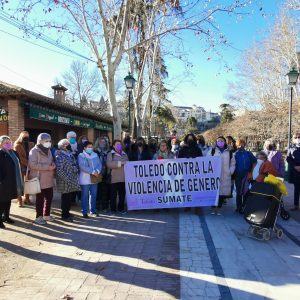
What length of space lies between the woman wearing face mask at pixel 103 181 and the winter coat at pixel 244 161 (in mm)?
3072

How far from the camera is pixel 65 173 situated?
25.8 feet

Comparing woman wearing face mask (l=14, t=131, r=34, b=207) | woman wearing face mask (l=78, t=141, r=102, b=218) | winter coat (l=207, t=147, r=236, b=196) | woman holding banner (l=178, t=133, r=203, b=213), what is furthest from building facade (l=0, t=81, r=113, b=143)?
winter coat (l=207, t=147, r=236, b=196)

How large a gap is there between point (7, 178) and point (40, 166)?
0.65 metres

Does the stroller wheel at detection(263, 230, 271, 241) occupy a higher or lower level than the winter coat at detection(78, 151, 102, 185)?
lower

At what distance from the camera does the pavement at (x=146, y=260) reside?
176 inches

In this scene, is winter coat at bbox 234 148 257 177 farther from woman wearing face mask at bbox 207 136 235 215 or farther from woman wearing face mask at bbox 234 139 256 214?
woman wearing face mask at bbox 207 136 235 215

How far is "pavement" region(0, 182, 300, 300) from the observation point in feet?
14.7

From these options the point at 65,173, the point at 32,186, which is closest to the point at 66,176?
the point at 65,173

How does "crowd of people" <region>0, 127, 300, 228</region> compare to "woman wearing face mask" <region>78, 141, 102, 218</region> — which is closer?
"crowd of people" <region>0, 127, 300, 228</region>

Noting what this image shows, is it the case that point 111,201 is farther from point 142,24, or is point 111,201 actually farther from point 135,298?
point 142,24

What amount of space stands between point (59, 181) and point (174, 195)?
2.63m

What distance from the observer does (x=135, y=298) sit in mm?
4250

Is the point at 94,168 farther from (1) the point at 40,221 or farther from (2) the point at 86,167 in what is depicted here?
(1) the point at 40,221

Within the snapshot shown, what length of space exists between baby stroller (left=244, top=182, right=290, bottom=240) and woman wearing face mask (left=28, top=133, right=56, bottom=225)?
3.91 metres
